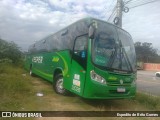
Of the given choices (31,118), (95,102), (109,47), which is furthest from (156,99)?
(31,118)

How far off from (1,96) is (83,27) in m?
3.84

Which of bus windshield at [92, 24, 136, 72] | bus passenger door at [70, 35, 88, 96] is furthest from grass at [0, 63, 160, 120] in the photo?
bus windshield at [92, 24, 136, 72]

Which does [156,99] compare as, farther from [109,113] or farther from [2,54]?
[2,54]

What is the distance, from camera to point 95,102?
360 inches

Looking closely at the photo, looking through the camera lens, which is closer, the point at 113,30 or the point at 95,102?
the point at 113,30

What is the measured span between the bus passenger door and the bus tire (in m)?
1.30

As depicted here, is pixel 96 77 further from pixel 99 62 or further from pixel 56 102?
pixel 56 102

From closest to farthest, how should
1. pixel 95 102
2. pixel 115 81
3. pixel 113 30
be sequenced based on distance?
pixel 115 81, pixel 113 30, pixel 95 102

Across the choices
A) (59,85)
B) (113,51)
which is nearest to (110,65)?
(113,51)

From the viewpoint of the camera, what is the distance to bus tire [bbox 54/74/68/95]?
9.94 meters

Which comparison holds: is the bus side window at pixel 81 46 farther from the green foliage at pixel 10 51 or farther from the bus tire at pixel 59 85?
the green foliage at pixel 10 51

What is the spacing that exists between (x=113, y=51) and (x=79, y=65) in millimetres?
1301

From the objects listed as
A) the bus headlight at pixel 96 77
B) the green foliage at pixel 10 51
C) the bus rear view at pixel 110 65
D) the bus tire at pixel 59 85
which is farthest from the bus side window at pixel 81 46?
the green foliage at pixel 10 51

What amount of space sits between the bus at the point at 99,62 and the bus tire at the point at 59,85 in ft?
0.79
